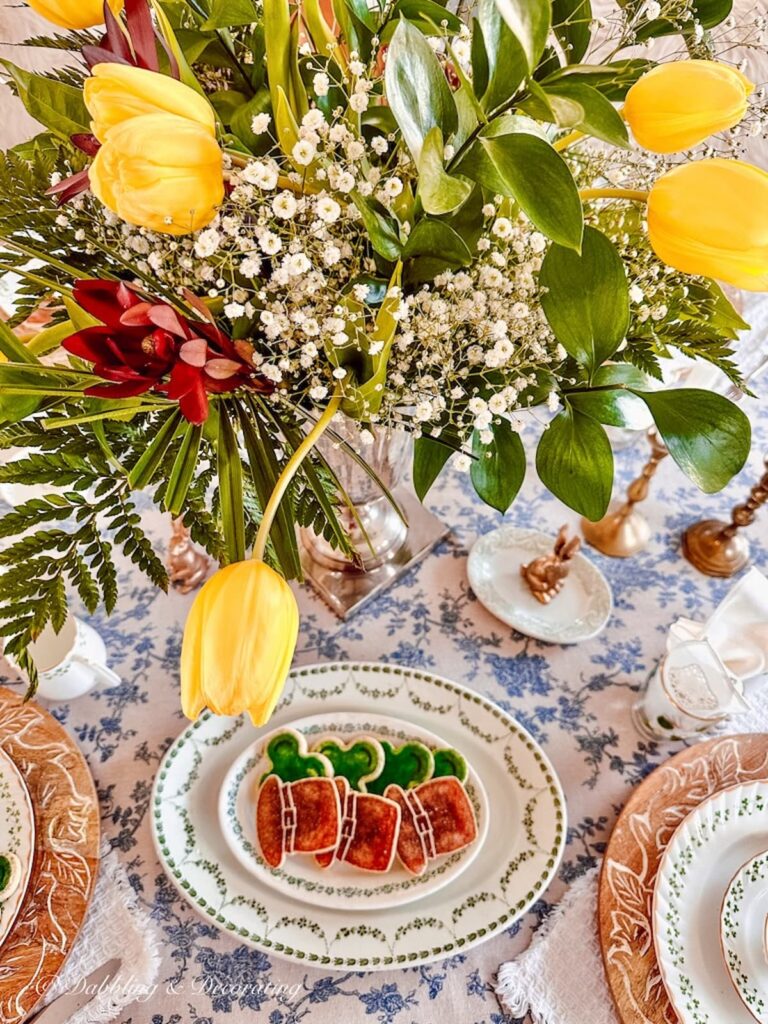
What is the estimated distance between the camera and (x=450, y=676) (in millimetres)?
800

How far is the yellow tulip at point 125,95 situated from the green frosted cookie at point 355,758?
544 mm

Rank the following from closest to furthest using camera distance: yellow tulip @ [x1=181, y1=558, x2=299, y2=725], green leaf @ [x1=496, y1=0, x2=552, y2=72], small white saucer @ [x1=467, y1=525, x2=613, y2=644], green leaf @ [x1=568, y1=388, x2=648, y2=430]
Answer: green leaf @ [x1=496, y1=0, x2=552, y2=72], yellow tulip @ [x1=181, y1=558, x2=299, y2=725], green leaf @ [x1=568, y1=388, x2=648, y2=430], small white saucer @ [x1=467, y1=525, x2=613, y2=644]

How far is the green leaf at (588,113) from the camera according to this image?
36 centimetres

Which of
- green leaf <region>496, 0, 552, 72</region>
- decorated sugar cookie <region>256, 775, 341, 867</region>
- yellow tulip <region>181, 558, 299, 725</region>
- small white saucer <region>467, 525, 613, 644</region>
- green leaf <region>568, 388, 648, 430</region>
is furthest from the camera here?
small white saucer <region>467, 525, 613, 644</region>

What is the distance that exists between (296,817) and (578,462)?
1.34ft

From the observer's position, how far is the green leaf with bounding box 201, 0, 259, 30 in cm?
47

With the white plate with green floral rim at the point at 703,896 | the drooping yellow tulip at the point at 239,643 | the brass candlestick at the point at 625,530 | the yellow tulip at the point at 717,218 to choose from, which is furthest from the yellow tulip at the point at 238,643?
the brass candlestick at the point at 625,530

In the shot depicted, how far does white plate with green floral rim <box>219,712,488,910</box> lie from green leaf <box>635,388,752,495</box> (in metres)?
0.36

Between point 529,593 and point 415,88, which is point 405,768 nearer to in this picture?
point 529,593

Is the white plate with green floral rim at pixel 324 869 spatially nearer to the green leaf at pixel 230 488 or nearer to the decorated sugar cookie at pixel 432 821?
the decorated sugar cookie at pixel 432 821

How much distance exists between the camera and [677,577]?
35.6 inches

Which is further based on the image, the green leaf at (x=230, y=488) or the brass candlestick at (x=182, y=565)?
the brass candlestick at (x=182, y=565)

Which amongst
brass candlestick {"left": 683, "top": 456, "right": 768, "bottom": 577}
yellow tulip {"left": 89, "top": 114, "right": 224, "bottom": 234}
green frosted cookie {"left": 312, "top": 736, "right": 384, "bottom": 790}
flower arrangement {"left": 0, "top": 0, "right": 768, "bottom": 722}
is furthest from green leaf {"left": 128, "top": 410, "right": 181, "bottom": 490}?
brass candlestick {"left": 683, "top": 456, "right": 768, "bottom": 577}

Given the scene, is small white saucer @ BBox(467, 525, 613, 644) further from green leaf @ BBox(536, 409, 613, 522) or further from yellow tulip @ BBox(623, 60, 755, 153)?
yellow tulip @ BBox(623, 60, 755, 153)
